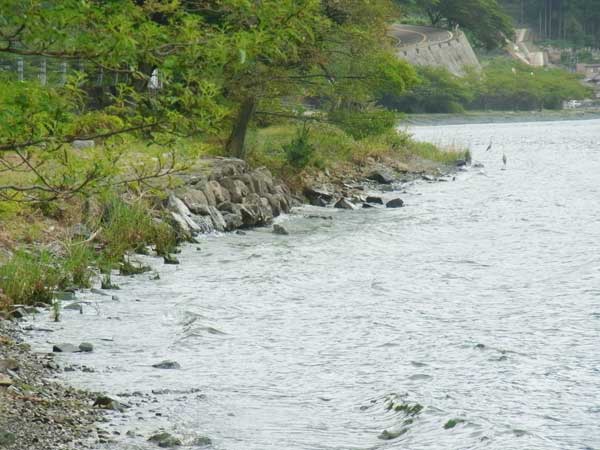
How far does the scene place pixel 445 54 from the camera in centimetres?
11444

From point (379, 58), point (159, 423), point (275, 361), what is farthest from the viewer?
point (379, 58)

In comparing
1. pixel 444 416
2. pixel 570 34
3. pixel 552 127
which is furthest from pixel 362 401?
pixel 570 34

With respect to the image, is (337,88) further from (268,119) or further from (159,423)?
(159,423)

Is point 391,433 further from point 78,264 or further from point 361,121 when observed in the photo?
point 361,121

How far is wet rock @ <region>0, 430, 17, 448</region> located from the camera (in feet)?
28.7

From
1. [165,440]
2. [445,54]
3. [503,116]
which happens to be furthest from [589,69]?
[165,440]

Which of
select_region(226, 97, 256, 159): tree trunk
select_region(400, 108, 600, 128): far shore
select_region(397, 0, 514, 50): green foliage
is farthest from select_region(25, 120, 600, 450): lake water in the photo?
select_region(397, 0, 514, 50): green foliage

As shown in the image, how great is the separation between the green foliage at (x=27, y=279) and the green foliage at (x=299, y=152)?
56.4 feet

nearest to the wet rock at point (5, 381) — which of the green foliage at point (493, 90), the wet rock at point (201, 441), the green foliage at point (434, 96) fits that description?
the wet rock at point (201, 441)

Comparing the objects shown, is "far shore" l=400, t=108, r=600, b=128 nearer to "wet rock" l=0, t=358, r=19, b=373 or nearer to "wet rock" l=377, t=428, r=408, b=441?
"wet rock" l=0, t=358, r=19, b=373

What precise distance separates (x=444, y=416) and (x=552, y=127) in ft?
278

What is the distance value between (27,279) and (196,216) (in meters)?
9.12

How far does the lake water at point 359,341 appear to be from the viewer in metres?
10.1

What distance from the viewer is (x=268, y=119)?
34406 millimetres
